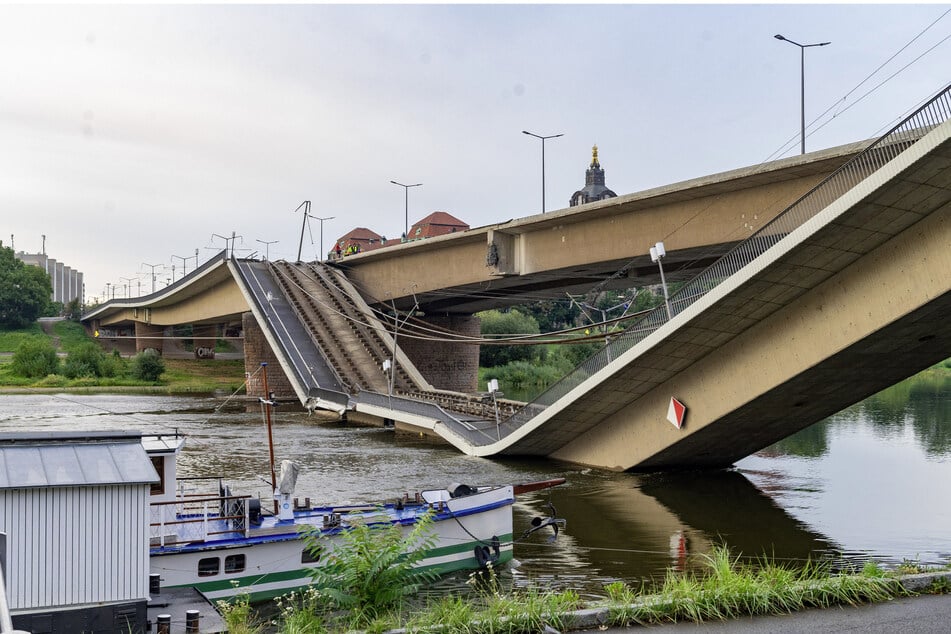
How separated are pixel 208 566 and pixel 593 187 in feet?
554

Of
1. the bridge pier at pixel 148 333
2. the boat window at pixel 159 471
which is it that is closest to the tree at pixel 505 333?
the bridge pier at pixel 148 333

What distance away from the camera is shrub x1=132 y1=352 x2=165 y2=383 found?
66.7m

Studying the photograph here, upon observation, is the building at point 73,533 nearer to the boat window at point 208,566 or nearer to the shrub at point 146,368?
the boat window at point 208,566

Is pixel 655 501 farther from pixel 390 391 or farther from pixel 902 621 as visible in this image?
pixel 390 391

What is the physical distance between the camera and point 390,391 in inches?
1478

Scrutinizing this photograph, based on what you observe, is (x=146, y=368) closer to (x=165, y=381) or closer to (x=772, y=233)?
(x=165, y=381)

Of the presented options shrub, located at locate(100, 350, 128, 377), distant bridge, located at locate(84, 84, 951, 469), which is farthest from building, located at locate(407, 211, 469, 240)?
distant bridge, located at locate(84, 84, 951, 469)

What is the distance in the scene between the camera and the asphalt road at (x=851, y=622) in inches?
357

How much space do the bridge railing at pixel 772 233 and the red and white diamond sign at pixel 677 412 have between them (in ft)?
6.90

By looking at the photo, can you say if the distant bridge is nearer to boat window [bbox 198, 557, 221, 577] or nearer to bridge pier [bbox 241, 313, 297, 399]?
bridge pier [bbox 241, 313, 297, 399]

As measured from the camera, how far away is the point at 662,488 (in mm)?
24734

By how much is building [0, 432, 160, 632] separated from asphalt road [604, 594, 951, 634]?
19.5 feet

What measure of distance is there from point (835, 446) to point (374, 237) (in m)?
133

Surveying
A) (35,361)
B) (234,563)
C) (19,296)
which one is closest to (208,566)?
(234,563)
